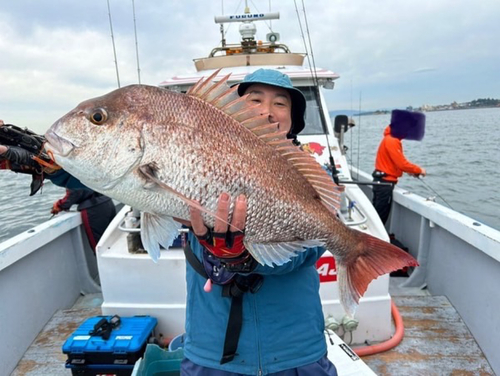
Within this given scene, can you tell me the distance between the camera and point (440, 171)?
14516 millimetres

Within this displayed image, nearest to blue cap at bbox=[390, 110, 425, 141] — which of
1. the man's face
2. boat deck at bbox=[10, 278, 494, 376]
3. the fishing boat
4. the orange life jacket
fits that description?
the orange life jacket

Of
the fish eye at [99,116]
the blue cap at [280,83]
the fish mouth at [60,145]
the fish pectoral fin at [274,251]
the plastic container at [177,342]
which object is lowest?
the plastic container at [177,342]

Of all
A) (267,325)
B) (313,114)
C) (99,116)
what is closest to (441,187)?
(313,114)

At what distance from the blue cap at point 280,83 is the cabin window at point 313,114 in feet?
10.4

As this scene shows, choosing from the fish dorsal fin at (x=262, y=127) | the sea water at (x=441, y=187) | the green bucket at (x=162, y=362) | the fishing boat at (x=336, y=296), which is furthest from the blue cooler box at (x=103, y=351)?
the sea water at (x=441, y=187)

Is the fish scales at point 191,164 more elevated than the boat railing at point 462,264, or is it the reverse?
the fish scales at point 191,164

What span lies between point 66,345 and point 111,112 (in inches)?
86.2

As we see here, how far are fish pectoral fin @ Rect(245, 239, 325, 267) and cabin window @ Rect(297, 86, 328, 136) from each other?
3.98 m

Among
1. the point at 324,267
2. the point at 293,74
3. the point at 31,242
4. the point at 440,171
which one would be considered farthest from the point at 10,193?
the point at 440,171

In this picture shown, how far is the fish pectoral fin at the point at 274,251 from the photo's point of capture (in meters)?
1.48

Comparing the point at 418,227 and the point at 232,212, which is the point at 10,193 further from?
the point at 232,212

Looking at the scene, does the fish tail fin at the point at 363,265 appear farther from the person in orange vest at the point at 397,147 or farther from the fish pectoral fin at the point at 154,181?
the person in orange vest at the point at 397,147

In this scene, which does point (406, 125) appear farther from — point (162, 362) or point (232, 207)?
point (232, 207)

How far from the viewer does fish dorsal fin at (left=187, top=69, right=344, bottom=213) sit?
1.46 m
